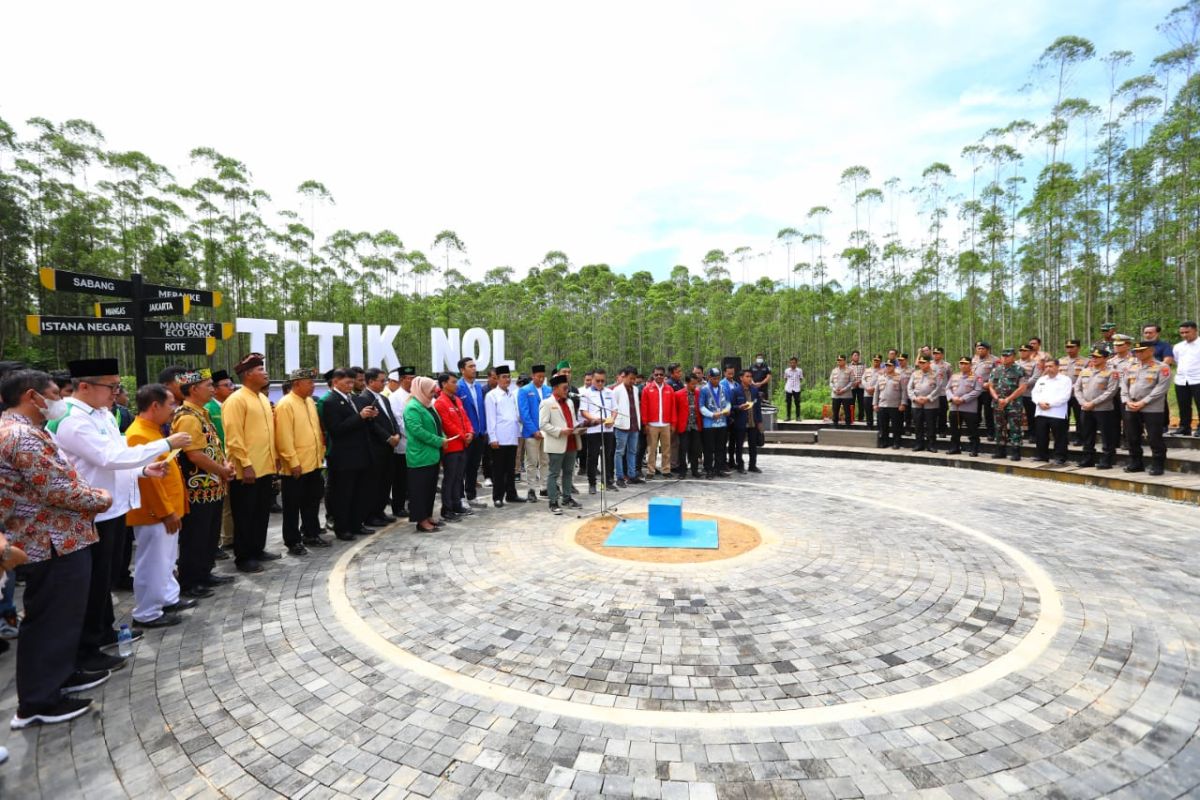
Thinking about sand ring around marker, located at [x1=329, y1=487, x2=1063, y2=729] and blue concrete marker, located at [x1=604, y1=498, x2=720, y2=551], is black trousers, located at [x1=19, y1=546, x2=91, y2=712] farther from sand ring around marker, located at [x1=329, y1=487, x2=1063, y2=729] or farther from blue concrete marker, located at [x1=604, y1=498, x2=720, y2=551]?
blue concrete marker, located at [x1=604, y1=498, x2=720, y2=551]

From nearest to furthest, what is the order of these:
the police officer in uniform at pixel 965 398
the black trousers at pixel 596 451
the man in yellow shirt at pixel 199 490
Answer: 1. the man in yellow shirt at pixel 199 490
2. the black trousers at pixel 596 451
3. the police officer in uniform at pixel 965 398

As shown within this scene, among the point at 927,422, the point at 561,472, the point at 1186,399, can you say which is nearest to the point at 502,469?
the point at 561,472

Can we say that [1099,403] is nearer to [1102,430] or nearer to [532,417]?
[1102,430]

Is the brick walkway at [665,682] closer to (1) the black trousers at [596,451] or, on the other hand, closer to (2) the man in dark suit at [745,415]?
(1) the black trousers at [596,451]

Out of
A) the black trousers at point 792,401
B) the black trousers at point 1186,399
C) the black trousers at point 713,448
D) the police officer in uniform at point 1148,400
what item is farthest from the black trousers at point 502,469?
the black trousers at point 1186,399

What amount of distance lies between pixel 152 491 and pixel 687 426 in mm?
7716

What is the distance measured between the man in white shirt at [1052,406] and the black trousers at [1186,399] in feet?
4.80

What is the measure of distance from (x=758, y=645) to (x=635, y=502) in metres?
4.47

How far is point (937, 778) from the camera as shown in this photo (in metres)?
2.30

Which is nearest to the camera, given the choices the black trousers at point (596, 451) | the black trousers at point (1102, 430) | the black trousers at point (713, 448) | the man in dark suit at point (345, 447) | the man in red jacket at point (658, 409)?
the man in dark suit at point (345, 447)

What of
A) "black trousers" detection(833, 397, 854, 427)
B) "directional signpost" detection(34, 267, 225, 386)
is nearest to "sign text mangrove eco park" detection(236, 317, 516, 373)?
"directional signpost" detection(34, 267, 225, 386)

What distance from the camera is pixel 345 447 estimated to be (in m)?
6.12

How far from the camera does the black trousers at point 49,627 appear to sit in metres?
2.77

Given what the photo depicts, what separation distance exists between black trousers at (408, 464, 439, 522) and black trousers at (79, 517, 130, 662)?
9.85ft
